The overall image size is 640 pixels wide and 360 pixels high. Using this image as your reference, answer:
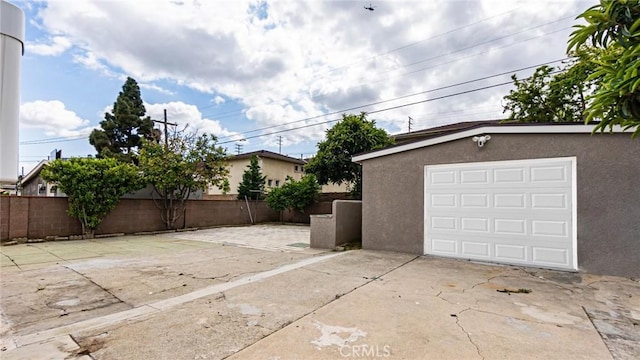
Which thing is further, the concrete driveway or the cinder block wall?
the cinder block wall

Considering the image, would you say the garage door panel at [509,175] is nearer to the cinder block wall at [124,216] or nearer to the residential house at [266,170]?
the cinder block wall at [124,216]

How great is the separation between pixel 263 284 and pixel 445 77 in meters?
12.8

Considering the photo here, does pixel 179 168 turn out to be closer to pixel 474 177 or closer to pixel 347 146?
pixel 347 146

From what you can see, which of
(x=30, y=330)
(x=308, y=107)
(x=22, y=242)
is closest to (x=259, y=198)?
(x=308, y=107)

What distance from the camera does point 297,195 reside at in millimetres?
17031

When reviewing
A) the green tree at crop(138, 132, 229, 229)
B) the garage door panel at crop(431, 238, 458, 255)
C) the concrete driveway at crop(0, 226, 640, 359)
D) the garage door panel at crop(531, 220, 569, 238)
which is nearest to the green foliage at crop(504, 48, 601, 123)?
the garage door panel at crop(531, 220, 569, 238)

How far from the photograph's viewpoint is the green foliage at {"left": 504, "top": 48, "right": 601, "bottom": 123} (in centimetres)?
1155

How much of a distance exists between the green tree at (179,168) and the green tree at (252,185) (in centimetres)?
463

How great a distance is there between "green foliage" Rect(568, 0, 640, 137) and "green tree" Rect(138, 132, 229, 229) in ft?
45.0

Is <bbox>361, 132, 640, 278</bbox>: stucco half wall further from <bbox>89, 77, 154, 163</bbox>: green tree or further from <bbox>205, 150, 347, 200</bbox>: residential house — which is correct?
<bbox>89, 77, 154, 163</bbox>: green tree

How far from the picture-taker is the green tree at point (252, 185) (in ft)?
64.7

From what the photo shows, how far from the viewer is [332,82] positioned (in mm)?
17188
